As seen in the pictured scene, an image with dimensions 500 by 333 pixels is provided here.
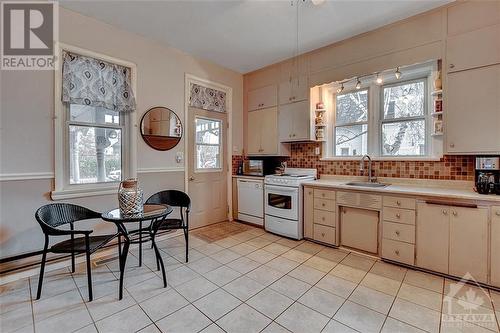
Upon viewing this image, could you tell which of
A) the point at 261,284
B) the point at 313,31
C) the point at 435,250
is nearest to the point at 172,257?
the point at 261,284

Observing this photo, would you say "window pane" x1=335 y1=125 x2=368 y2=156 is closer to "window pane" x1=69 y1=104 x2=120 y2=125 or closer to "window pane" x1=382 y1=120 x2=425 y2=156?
"window pane" x1=382 y1=120 x2=425 y2=156

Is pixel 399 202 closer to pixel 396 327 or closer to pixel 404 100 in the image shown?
pixel 396 327

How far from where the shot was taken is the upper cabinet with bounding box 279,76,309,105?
12.1ft

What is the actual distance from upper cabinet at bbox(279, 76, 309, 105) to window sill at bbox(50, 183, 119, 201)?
2865mm

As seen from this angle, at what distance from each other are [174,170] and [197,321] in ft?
7.40

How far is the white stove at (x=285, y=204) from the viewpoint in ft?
11.2

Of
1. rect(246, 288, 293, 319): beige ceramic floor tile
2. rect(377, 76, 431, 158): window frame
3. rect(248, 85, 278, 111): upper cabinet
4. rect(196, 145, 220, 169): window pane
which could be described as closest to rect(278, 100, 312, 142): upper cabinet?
rect(248, 85, 278, 111): upper cabinet

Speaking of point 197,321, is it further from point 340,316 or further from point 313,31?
point 313,31

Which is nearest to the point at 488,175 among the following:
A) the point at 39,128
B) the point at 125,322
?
the point at 125,322

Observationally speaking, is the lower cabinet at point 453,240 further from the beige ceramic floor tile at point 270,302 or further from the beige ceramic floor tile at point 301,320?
the beige ceramic floor tile at point 270,302

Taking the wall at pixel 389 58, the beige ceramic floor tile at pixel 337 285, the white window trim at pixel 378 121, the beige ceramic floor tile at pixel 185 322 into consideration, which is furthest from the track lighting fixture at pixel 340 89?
the beige ceramic floor tile at pixel 185 322

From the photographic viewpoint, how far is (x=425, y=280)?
90.3 inches

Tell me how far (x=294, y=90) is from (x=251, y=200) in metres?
1.99

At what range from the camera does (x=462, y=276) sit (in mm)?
2232
